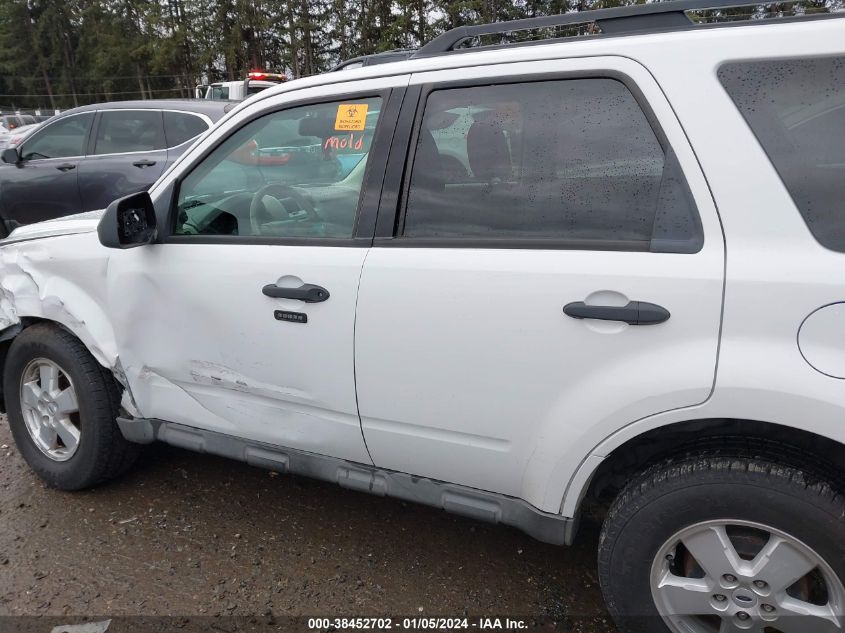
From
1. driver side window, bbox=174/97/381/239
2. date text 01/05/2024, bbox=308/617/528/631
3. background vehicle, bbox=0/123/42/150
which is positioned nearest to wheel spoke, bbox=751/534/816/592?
date text 01/05/2024, bbox=308/617/528/631

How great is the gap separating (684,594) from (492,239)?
46.5 inches

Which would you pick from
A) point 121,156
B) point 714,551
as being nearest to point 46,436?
point 714,551

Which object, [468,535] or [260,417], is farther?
[468,535]

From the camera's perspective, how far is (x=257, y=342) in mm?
2336

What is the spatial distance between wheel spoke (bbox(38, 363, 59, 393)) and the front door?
0.54 m

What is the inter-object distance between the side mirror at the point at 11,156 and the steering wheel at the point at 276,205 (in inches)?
246

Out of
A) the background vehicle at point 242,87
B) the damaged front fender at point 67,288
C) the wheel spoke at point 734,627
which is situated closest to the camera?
the wheel spoke at point 734,627

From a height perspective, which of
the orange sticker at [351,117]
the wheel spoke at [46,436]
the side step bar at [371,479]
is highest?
the orange sticker at [351,117]

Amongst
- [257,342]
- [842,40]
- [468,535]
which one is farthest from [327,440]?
[842,40]

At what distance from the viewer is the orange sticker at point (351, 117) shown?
2.25m

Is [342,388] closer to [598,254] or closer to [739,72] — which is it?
[598,254]

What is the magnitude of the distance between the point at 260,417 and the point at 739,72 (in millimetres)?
1960

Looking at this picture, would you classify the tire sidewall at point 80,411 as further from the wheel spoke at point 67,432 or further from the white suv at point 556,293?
the white suv at point 556,293

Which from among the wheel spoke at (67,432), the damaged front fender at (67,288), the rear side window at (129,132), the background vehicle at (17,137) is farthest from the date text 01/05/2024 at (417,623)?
the background vehicle at (17,137)
